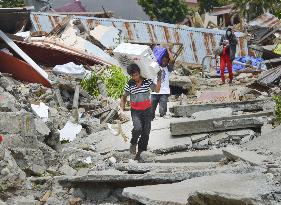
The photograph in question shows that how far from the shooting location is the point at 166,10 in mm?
36594

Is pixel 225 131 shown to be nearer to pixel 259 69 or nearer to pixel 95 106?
pixel 95 106

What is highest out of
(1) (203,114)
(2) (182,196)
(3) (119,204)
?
(2) (182,196)

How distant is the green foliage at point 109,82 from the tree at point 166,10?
2294 cm

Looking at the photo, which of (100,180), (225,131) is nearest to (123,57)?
(225,131)

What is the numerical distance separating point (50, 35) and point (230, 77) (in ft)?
18.2

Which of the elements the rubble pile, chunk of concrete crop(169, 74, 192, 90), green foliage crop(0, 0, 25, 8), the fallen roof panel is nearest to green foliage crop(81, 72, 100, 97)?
the rubble pile

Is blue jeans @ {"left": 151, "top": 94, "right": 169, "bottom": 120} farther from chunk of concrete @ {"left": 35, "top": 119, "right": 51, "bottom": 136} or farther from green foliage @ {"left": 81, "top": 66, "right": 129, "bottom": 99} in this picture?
green foliage @ {"left": 81, "top": 66, "right": 129, "bottom": 99}

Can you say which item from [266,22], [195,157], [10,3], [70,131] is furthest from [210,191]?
[10,3]

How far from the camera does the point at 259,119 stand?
7.85 m

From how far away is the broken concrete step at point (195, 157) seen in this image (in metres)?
6.51

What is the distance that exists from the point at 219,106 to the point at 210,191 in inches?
218

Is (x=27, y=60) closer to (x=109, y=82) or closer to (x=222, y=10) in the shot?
(x=109, y=82)

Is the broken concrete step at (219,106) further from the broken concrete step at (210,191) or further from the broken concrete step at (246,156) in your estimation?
the broken concrete step at (210,191)

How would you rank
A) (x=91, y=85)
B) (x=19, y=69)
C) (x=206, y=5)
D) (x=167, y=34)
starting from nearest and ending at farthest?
(x=91, y=85) → (x=19, y=69) → (x=167, y=34) → (x=206, y=5)
